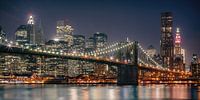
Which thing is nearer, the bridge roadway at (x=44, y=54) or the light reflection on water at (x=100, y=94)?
the light reflection on water at (x=100, y=94)

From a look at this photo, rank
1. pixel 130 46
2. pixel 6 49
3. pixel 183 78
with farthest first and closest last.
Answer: pixel 183 78 → pixel 130 46 → pixel 6 49

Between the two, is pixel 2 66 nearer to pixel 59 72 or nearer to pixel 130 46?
pixel 59 72

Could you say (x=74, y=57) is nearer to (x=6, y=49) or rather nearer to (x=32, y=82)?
(x=6, y=49)

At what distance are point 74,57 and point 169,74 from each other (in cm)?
4138

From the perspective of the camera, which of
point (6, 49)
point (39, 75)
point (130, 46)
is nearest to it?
point (6, 49)

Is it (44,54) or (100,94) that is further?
(44,54)

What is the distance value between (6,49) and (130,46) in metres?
32.8

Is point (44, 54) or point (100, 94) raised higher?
point (44, 54)

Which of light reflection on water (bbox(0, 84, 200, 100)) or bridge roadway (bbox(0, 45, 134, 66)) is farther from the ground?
bridge roadway (bbox(0, 45, 134, 66))

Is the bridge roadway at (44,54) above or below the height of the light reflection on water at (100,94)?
above

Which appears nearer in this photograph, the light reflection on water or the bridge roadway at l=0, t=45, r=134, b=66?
the light reflection on water

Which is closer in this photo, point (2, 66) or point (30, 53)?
point (30, 53)

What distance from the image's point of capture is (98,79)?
465 feet

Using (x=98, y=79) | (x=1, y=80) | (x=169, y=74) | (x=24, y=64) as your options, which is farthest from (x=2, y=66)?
(x=169, y=74)
